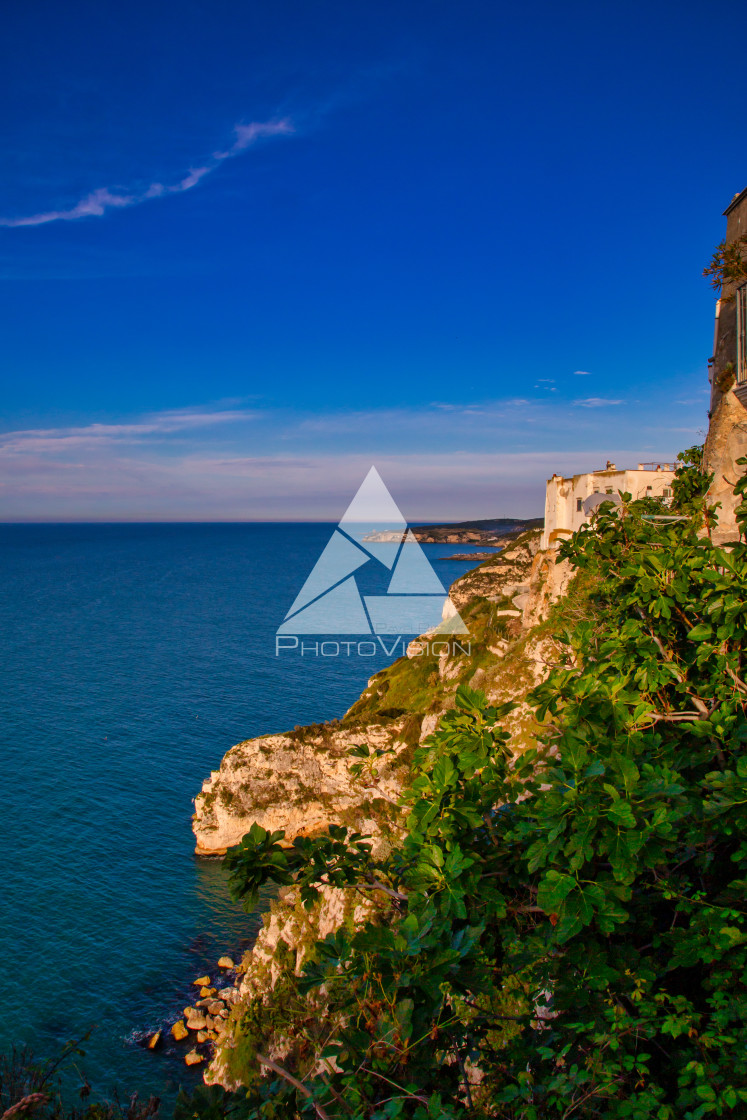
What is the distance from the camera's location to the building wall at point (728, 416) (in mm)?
10531

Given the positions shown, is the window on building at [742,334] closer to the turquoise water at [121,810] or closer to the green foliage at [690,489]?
the green foliage at [690,489]

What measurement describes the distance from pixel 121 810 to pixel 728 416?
4090cm

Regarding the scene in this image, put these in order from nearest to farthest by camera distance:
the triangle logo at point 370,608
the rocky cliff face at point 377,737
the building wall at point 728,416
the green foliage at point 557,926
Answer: the green foliage at point 557,926 → the building wall at point 728,416 → the rocky cliff face at point 377,737 → the triangle logo at point 370,608

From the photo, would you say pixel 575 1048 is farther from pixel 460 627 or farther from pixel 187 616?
pixel 187 616

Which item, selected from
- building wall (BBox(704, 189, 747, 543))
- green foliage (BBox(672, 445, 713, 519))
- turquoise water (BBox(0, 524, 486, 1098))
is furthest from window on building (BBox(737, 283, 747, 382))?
turquoise water (BBox(0, 524, 486, 1098))

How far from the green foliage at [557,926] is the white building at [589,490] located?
13.7 m

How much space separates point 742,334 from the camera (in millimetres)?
10172

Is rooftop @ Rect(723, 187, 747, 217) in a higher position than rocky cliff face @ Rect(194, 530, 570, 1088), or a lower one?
higher

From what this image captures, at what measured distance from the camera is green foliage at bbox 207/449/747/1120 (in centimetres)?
404

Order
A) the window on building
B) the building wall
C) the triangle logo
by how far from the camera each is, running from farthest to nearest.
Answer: the triangle logo < the building wall < the window on building

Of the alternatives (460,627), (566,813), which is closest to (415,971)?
(566,813)

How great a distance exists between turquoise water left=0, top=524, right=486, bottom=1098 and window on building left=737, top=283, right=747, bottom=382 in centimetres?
2735

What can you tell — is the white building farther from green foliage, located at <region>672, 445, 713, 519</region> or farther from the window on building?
the window on building

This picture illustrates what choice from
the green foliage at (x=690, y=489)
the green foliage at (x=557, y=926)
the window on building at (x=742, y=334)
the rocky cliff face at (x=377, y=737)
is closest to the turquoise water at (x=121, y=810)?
the rocky cliff face at (x=377, y=737)
